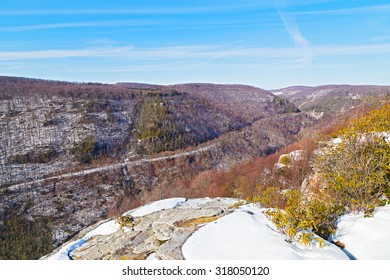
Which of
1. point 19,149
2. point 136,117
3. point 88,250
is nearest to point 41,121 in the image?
point 19,149

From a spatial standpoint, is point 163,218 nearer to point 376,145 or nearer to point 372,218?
point 372,218

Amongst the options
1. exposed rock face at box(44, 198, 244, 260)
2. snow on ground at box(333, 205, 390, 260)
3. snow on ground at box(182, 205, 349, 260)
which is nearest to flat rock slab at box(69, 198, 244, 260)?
exposed rock face at box(44, 198, 244, 260)

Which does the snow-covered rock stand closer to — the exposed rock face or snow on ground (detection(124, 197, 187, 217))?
the exposed rock face

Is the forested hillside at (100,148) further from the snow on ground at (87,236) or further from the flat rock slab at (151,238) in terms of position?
the flat rock slab at (151,238)

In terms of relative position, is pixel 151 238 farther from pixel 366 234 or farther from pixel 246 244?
pixel 366 234

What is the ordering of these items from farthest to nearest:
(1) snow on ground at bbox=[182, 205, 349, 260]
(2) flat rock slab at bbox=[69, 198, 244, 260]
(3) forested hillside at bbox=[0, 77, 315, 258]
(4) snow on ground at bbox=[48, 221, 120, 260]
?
1. (3) forested hillside at bbox=[0, 77, 315, 258]
2. (4) snow on ground at bbox=[48, 221, 120, 260]
3. (2) flat rock slab at bbox=[69, 198, 244, 260]
4. (1) snow on ground at bbox=[182, 205, 349, 260]
